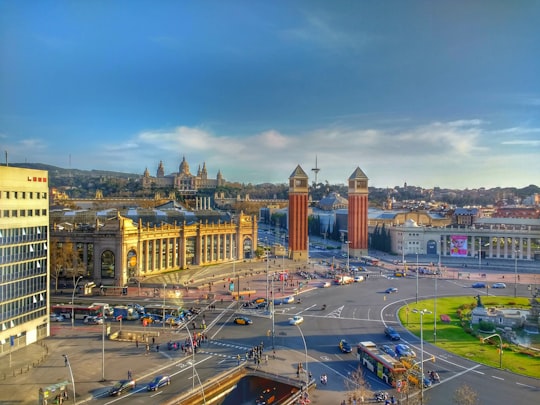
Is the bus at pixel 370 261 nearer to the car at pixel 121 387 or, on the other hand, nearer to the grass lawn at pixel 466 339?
the grass lawn at pixel 466 339

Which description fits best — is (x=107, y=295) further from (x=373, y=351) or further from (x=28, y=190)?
(x=373, y=351)

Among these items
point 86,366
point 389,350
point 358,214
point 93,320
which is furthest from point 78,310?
point 358,214

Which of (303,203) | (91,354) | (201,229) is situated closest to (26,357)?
(91,354)

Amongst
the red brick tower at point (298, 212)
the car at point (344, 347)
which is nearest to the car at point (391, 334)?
the car at point (344, 347)

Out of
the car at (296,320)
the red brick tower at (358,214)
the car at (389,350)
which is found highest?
the red brick tower at (358,214)

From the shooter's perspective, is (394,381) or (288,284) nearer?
(394,381)

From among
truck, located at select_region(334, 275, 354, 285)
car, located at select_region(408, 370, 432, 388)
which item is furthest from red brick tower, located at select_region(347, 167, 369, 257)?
car, located at select_region(408, 370, 432, 388)
